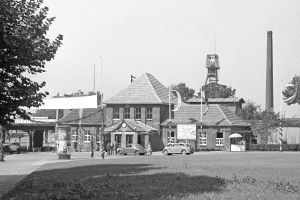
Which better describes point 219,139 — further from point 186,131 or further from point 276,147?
point 276,147

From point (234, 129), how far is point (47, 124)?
1024 inches

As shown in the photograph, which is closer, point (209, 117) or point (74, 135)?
point (209, 117)

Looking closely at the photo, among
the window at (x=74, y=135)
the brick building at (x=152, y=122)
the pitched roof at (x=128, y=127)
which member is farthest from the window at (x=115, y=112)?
the window at (x=74, y=135)

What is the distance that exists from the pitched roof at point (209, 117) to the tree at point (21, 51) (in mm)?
53434

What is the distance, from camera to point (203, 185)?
17875 mm

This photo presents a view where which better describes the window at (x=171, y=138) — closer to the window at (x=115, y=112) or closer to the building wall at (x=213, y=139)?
the building wall at (x=213, y=139)

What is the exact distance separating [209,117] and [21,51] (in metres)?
57.1

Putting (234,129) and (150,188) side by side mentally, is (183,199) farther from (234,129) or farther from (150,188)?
(234,129)

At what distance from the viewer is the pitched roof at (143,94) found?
72.9 m

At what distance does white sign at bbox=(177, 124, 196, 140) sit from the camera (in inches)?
2739

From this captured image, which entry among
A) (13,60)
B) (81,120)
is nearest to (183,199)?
(13,60)

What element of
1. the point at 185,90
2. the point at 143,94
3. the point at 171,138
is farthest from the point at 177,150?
the point at 185,90

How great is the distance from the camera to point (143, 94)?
243 feet

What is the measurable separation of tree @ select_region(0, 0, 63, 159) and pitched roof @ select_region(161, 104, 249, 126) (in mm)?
53434
